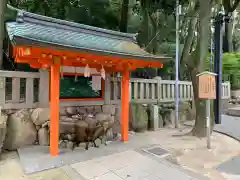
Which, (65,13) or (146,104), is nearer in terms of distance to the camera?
(146,104)

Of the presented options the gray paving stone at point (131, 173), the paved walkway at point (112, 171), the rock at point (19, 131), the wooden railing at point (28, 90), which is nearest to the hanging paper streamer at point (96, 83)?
the wooden railing at point (28, 90)

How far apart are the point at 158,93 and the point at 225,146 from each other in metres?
3.63

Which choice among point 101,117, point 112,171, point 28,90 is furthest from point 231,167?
point 28,90

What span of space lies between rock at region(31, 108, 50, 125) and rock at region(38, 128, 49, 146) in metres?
0.24

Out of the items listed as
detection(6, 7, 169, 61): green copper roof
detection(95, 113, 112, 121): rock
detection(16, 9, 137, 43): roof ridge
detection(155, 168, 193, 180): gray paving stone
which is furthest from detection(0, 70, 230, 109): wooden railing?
detection(155, 168, 193, 180): gray paving stone

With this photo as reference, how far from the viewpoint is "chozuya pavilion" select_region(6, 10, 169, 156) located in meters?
4.27

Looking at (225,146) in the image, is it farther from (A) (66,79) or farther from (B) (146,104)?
(A) (66,79)

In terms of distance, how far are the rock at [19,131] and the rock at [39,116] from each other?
17 centimetres

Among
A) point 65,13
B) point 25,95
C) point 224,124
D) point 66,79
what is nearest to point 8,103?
point 25,95

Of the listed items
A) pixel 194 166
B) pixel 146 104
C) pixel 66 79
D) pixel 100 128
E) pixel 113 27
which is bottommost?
pixel 194 166

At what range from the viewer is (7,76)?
5.58m

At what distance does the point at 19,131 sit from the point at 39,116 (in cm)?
66

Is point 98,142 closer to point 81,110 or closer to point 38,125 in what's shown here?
point 81,110

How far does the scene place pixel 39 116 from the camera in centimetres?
580
